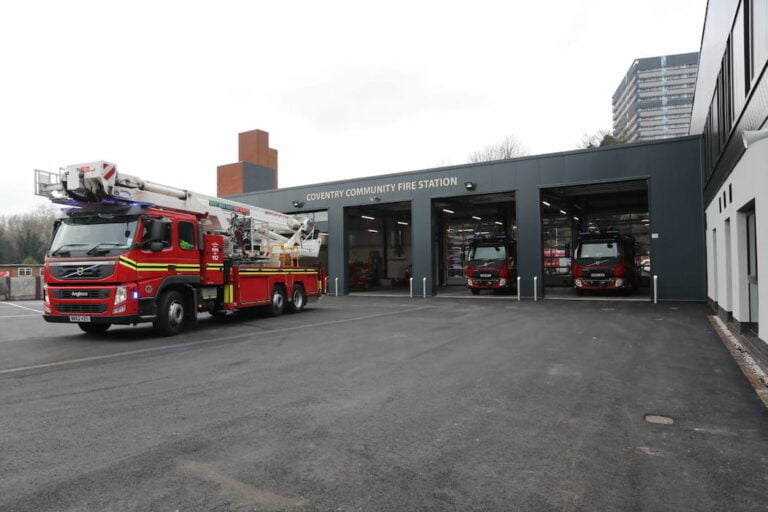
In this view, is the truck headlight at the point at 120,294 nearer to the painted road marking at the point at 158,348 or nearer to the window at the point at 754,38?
the painted road marking at the point at 158,348

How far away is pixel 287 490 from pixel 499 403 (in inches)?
104

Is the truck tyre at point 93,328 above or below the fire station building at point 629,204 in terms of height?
below

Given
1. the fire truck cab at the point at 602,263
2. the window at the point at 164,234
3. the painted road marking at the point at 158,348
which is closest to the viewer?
the painted road marking at the point at 158,348

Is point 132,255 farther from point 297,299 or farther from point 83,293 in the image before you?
point 297,299

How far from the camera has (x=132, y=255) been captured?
9102mm

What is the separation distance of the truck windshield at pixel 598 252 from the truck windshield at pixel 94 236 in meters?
16.6

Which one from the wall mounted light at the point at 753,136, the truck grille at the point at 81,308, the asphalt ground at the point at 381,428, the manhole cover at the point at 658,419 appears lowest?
the manhole cover at the point at 658,419

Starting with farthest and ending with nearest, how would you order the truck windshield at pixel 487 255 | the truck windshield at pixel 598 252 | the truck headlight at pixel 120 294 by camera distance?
the truck windshield at pixel 487 255 < the truck windshield at pixel 598 252 < the truck headlight at pixel 120 294

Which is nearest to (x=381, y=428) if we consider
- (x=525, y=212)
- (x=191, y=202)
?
(x=191, y=202)

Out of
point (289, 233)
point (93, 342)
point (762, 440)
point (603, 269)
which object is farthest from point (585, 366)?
point (603, 269)

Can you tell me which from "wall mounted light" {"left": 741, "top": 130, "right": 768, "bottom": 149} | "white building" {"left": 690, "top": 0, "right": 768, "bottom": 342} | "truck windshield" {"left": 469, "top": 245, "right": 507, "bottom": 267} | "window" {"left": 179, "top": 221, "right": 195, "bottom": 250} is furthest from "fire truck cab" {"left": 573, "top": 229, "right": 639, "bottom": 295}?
"window" {"left": 179, "top": 221, "right": 195, "bottom": 250}

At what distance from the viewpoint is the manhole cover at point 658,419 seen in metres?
4.37

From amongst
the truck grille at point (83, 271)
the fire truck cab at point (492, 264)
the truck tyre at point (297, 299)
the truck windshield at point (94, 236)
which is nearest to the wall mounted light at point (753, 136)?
Answer: the truck windshield at point (94, 236)

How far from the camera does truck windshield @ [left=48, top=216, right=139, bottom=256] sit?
9117 millimetres
